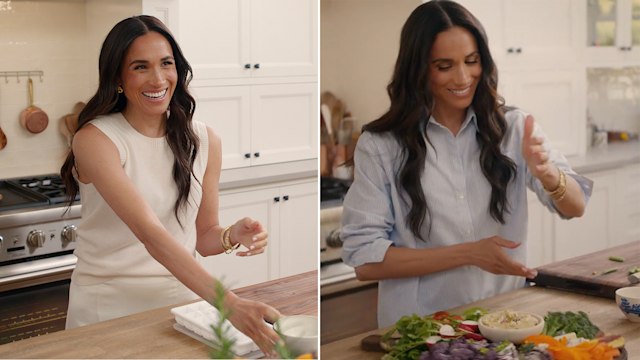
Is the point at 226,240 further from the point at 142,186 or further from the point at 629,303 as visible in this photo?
the point at 629,303

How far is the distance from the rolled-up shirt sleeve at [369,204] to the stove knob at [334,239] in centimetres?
8

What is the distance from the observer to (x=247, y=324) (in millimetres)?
1355

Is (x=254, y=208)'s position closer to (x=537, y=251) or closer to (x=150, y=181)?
(x=150, y=181)

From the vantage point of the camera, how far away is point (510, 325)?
4.18 feet

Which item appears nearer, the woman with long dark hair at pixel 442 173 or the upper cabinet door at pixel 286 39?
the woman with long dark hair at pixel 442 173

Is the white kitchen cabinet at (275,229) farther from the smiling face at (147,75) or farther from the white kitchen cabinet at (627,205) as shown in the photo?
the white kitchen cabinet at (627,205)

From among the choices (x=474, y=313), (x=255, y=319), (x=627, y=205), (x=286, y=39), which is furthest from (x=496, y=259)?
(x=286, y=39)

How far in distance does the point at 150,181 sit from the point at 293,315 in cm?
36

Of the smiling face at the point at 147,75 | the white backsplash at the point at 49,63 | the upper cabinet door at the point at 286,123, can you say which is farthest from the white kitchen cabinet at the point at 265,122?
the white backsplash at the point at 49,63

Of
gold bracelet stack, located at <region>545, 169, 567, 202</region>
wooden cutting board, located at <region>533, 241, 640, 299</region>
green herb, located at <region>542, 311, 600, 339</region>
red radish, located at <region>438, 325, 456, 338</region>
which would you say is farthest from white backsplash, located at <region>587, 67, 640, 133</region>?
red radish, located at <region>438, 325, 456, 338</region>

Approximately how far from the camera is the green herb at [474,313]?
1.27 m

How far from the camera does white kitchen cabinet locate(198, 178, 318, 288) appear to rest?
4.66 feet

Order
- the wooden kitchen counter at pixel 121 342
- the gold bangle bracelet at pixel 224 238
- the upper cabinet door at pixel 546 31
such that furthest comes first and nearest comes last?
the gold bangle bracelet at pixel 224 238, the upper cabinet door at pixel 546 31, the wooden kitchen counter at pixel 121 342

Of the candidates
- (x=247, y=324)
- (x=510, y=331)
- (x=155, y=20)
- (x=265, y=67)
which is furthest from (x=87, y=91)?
(x=510, y=331)
